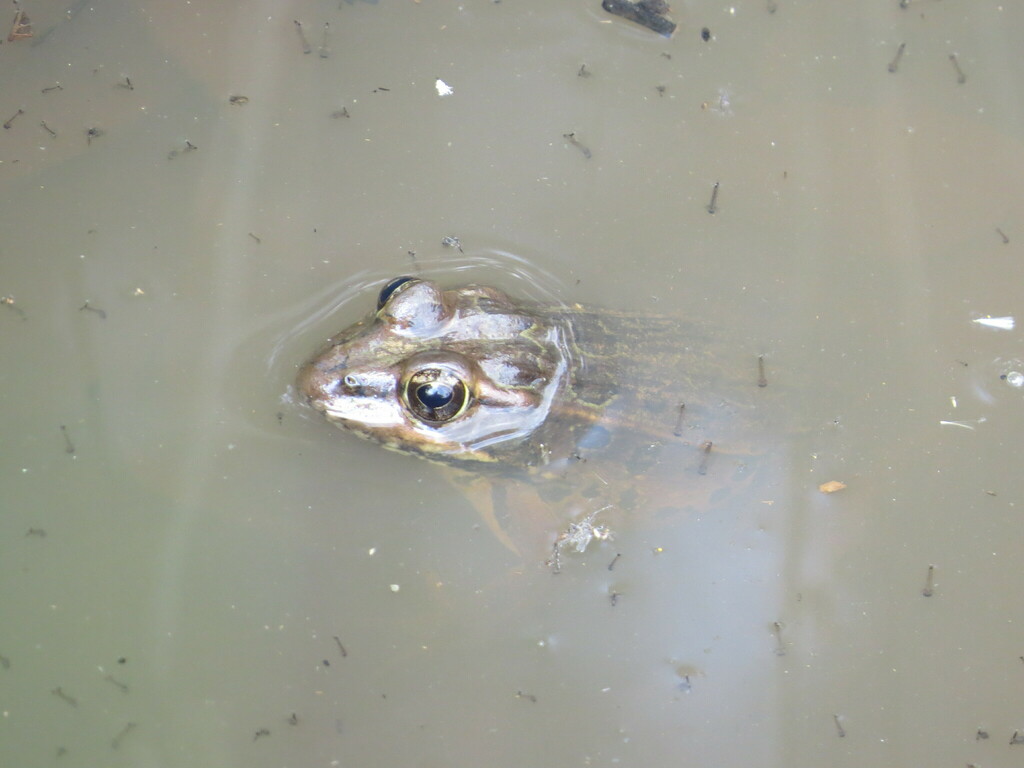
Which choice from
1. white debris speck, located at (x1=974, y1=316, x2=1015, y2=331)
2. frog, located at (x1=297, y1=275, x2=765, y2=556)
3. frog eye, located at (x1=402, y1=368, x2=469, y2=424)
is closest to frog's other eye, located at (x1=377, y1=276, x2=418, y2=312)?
frog, located at (x1=297, y1=275, x2=765, y2=556)

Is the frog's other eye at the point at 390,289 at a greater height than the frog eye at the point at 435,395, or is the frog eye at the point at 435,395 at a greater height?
the frog's other eye at the point at 390,289

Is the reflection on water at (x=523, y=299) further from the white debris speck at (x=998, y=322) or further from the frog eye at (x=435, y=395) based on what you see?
the frog eye at (x=435, y=395)

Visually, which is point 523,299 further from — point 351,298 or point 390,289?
point 351,298

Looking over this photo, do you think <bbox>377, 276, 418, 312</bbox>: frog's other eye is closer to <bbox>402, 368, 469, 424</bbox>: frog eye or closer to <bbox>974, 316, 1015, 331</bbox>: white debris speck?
<bbox>402, 368, 469, 424</bbox>: frog eye

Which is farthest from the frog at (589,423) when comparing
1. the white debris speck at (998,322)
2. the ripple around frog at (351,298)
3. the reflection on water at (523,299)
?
the white debris speck at (998,322)

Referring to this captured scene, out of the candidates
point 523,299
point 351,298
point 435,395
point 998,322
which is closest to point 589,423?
point 523,299
